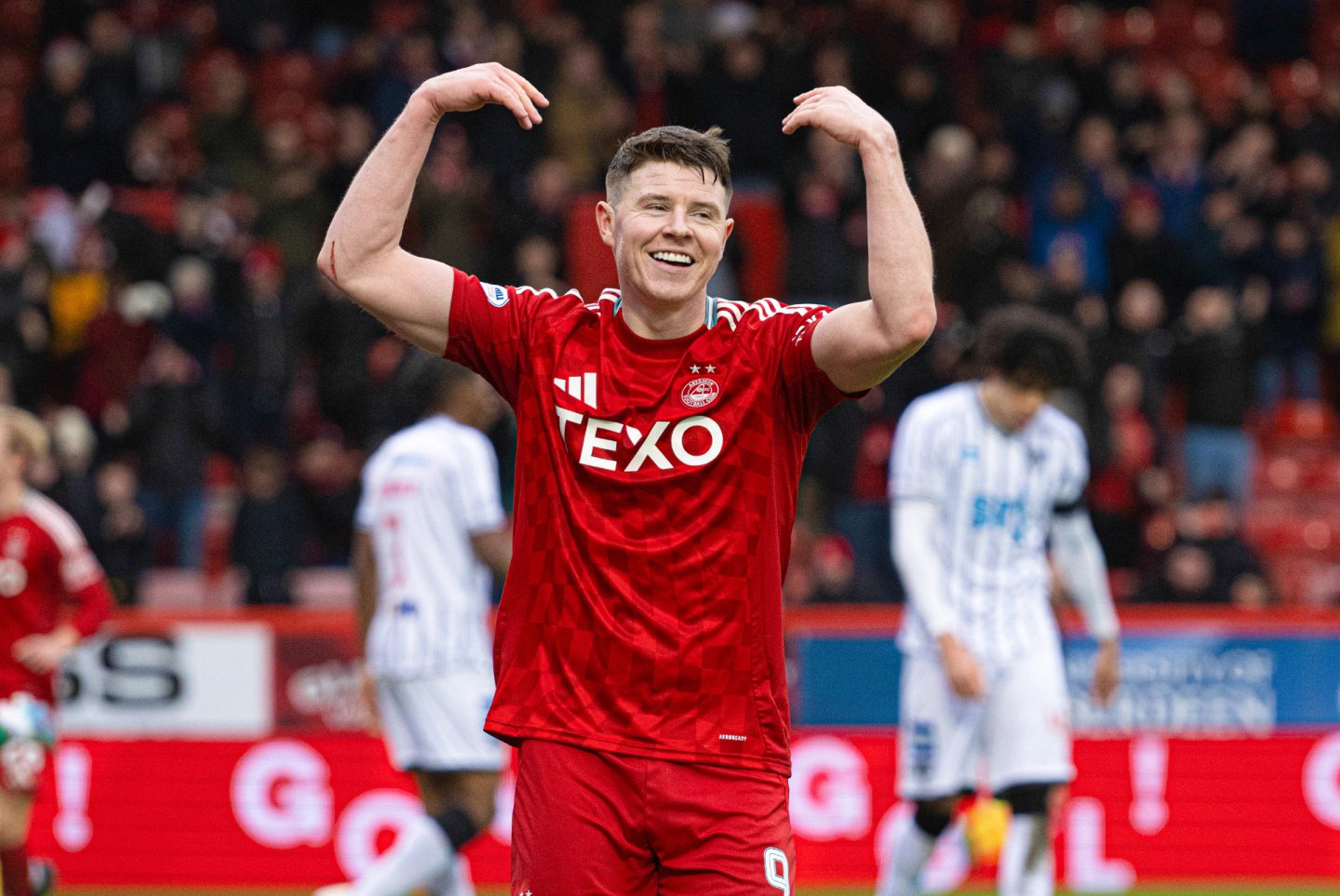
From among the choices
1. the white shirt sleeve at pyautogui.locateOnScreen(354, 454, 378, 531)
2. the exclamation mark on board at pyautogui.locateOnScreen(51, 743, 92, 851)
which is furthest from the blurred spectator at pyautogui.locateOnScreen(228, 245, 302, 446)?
the white shirt sleeve at pyautogui.locateOnScreen(354, 454, 378, 531)

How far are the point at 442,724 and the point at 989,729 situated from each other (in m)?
2.10

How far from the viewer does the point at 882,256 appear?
3.78 m

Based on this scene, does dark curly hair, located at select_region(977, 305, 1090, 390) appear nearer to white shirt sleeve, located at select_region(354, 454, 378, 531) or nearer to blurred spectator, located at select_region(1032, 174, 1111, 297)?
white shirt sleeve, located at select_region(354, 454, 378, 531)

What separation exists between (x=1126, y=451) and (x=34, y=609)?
28.4 feet

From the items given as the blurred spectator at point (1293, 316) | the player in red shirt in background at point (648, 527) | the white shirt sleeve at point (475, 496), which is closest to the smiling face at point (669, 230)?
the player in red shirt in background at point (648, 527)

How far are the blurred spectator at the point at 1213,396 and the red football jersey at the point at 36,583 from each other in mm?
8924

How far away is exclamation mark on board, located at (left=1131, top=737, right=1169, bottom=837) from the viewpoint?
9781 millimetres

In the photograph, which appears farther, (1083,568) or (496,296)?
(1083,568)

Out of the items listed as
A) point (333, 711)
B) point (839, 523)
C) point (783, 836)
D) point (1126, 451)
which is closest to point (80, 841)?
point (333, 711)

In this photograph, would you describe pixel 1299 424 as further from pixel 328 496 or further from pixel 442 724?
pixel 442 724

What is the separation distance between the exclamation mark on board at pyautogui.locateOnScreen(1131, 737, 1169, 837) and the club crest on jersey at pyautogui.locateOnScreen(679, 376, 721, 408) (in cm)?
640

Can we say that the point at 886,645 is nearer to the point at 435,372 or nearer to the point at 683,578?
the point at 435,372

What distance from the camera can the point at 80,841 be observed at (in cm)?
976

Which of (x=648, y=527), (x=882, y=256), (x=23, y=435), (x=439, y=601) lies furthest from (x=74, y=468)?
(x=882, y=256)
